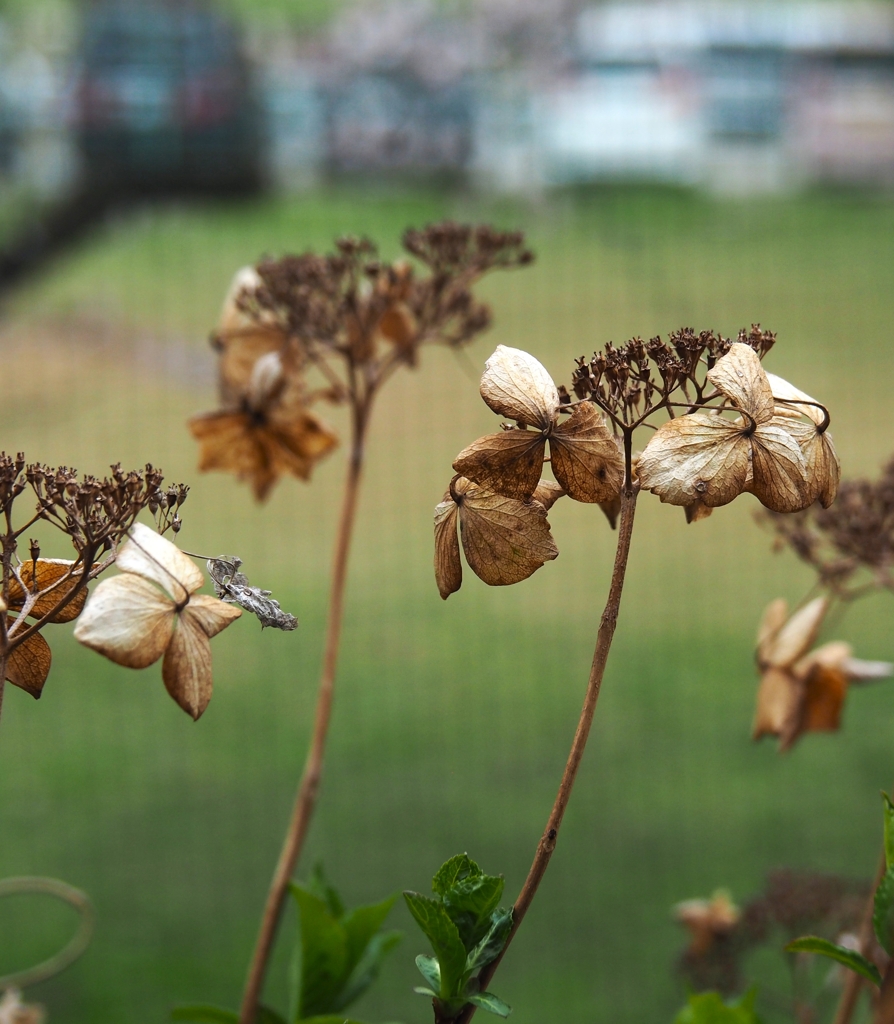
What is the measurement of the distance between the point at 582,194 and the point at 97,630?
382 cm

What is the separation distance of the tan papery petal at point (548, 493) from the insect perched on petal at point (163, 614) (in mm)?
78

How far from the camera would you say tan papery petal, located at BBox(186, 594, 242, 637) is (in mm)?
264

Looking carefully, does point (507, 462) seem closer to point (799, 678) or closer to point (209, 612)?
point (209, 612)

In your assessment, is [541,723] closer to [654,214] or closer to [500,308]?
[500,308]

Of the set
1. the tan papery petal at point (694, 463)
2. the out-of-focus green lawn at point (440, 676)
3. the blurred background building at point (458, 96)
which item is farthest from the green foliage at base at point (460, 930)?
the blurred background building at point (458, 96)

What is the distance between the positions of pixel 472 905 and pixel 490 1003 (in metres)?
0.03

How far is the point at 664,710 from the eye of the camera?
2238 mm

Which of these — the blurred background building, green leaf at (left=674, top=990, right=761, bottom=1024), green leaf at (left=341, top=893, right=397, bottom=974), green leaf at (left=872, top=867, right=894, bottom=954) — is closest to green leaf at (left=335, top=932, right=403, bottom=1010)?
green leaf at (left=341, top=893, right=397, bottom=974)

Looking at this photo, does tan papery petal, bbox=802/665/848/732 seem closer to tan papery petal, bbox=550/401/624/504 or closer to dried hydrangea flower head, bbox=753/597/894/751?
dried hydrangea flower head, bbox=753/597/894/751

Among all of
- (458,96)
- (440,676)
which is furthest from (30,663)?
(458,96)

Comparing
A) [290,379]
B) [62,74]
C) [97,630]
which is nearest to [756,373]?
[97,630]

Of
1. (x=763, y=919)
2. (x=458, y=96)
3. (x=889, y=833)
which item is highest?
(x=458, y=96)

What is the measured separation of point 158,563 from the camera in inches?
10.2

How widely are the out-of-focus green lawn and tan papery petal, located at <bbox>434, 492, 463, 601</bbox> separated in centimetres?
35
